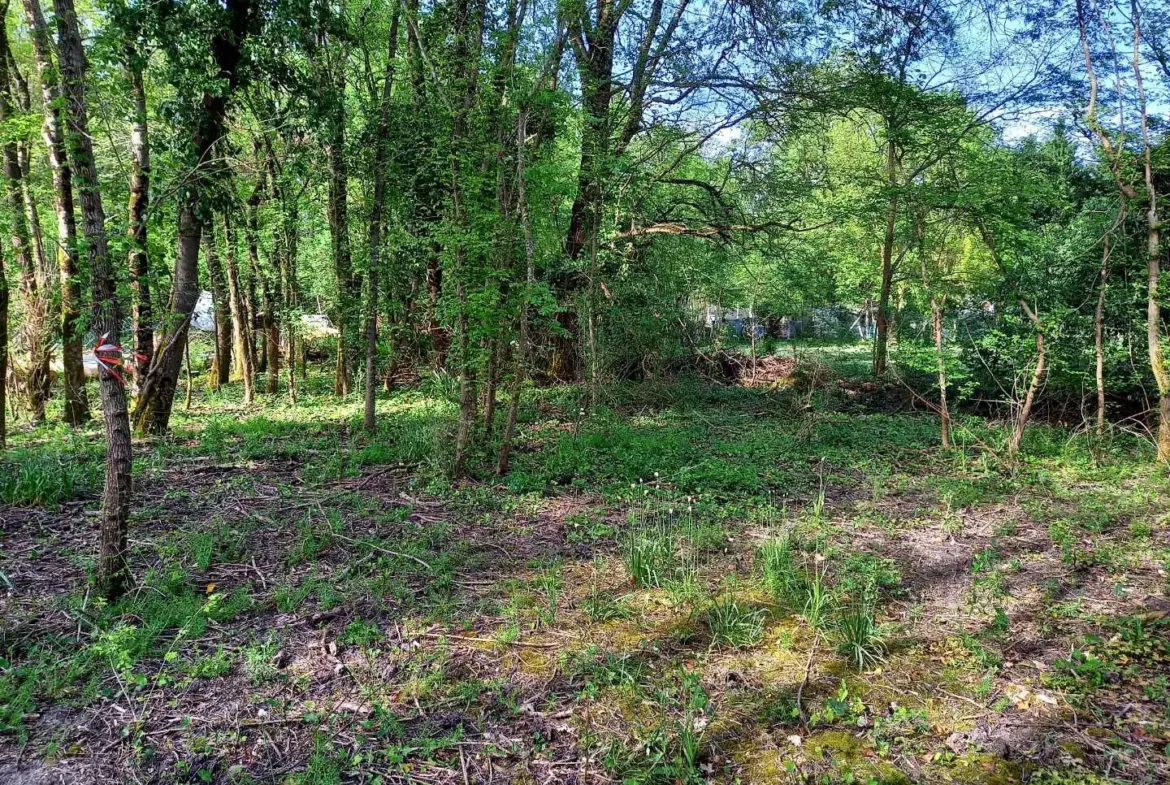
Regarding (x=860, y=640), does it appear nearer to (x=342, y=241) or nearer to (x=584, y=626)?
(x=584, y=626)

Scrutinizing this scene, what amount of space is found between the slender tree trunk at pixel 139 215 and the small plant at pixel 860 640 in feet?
Answer: 12.7

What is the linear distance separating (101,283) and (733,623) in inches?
136

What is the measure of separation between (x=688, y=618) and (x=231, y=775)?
6.96ft

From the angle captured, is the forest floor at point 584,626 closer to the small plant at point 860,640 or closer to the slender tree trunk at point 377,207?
the small plant at point 860,640

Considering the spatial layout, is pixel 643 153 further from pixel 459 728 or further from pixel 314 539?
pixel 459 728

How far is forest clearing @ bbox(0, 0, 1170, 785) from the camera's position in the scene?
2.52 metres

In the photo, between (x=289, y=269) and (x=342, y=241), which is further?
(x=289, y=269)

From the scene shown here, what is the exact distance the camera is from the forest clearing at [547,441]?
2.52 metres

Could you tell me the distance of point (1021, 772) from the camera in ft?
7.27

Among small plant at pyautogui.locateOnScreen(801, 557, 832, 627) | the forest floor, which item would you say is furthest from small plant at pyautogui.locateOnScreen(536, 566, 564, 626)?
small plant at pyautogui.locateOnScreen(801, 557, 832, 627)

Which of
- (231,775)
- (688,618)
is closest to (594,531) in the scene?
(688,618)

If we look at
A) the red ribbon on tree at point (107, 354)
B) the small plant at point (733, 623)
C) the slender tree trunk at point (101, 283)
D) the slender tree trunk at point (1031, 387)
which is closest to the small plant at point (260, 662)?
the slender tree trunk at point (101, 283)

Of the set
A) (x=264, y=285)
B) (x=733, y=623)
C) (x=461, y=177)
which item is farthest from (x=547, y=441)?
(x=264, y=285)

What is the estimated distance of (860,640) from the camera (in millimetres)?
2986
